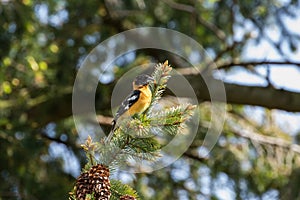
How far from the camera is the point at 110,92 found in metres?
4.55

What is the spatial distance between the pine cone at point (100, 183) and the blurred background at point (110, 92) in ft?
9.27

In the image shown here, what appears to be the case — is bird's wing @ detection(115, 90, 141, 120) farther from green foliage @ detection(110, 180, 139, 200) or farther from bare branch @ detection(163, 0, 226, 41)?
bare branch @ detection(163, 0, 226, 41)

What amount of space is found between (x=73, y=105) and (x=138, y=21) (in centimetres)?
146

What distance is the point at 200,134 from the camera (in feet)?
17.2

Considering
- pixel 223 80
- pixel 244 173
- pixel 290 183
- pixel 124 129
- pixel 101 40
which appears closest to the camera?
pixel 124 129

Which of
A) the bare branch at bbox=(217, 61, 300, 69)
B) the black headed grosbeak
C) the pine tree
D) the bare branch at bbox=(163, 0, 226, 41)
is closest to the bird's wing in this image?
the black headed grosbeak

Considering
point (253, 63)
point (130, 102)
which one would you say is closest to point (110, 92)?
point (253, 63)

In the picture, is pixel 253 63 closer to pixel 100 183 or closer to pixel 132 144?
pixel 132 144

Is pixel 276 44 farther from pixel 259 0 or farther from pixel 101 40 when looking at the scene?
pixel 101 40

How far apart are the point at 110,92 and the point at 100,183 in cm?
306

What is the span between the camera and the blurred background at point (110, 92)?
15.6ft

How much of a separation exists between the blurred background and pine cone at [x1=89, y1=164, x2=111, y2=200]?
2826mm

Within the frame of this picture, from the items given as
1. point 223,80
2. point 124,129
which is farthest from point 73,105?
point 124,129

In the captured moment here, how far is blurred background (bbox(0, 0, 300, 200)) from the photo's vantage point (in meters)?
4.76
